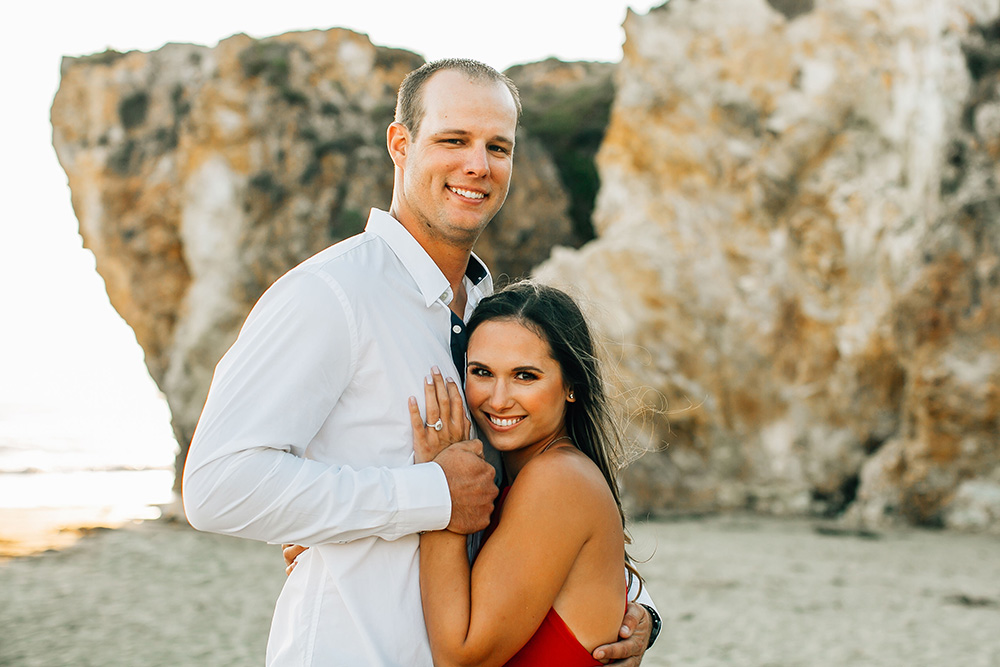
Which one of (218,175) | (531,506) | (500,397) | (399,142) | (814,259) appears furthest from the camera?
(218,175)

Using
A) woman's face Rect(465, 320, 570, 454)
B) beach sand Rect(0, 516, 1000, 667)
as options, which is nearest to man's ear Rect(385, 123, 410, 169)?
woman's face Rect(465, 320, 570, 454)

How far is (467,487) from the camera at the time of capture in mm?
1973

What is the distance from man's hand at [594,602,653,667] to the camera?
7.07ft

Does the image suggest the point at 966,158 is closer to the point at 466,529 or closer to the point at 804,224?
the point at 804,224

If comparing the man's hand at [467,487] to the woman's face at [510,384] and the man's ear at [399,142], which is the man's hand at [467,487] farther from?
the man's ear at [399,142]

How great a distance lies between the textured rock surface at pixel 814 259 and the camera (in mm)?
12477

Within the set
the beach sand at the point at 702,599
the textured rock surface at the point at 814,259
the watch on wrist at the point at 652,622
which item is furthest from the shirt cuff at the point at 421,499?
the textured rock surface at the point at 814,259

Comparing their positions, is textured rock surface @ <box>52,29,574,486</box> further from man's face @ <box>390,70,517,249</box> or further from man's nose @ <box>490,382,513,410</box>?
man's nose @ <box>490,382,513,410</box>

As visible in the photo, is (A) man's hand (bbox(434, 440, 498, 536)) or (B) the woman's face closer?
(A) man's hand (bbox(434, 440, 498, 536))

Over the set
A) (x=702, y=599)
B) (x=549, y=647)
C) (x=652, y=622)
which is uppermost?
(x=549, y=647)

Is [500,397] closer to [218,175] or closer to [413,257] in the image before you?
[413,257]

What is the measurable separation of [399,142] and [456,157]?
24 centimetres

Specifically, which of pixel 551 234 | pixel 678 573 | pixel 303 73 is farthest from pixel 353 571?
pixel 551 234

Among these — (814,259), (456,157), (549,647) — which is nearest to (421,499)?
(549,647)
